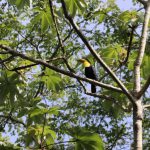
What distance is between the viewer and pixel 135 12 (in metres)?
3.00

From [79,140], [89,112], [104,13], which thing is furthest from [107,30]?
[79,140]

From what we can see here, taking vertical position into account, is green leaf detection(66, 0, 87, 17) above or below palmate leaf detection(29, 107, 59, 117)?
above

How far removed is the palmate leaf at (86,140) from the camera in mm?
2436

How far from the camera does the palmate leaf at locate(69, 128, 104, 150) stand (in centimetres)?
244

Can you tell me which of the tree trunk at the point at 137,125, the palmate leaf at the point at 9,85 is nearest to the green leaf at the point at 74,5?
the palmate leaf at the point at 9,85

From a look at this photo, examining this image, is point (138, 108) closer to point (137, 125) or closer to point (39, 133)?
point (137, 125)

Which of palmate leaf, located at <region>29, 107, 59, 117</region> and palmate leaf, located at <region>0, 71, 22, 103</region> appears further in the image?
palmate leaf, located at <region>0, 71, 22, 103</region>

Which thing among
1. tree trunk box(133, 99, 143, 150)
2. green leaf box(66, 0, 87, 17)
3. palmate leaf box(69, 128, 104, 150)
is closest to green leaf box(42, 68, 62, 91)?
green leaf box(66, 0, 87, 17)

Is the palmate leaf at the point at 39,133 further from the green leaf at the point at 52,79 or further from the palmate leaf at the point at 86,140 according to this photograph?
the green leaf at the point at 52,79

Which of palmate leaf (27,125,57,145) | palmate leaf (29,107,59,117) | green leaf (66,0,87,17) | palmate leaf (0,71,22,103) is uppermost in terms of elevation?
green leaf (66,0,87,17)

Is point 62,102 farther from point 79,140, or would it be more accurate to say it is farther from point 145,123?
point 79,140

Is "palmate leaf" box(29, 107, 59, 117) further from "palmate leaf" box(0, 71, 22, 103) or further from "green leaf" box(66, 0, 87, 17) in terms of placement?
"green leaf" box(66, 0, 87, 17)

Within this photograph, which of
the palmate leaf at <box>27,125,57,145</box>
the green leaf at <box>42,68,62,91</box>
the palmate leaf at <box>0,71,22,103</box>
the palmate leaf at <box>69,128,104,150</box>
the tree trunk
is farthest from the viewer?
the green leaf at <box>42,68,62,91</box>

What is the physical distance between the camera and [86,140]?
8.05ft
